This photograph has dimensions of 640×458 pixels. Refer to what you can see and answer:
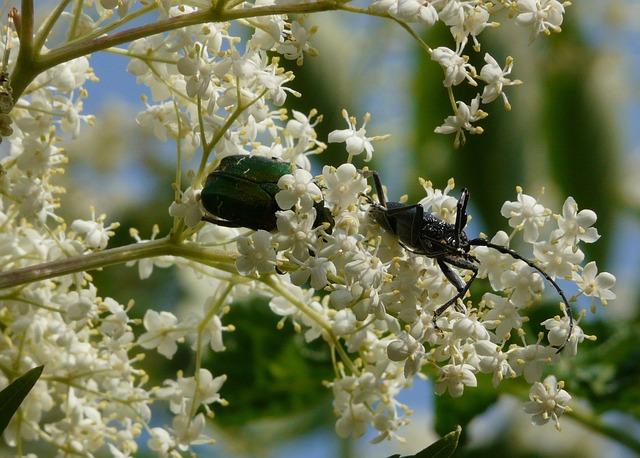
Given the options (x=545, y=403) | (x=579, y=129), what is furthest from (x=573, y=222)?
(x=579, y=129)

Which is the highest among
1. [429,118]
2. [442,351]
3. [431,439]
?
[429,118]

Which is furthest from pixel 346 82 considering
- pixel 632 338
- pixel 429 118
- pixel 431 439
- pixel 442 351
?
pixel 442 351

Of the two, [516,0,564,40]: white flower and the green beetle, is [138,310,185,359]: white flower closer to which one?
the green beetle

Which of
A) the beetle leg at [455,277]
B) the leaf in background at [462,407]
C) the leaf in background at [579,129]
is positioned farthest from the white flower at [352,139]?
the leaf in background at [579,129]

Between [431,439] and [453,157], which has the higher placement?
[453,157]

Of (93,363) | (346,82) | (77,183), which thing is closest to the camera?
(93,363)

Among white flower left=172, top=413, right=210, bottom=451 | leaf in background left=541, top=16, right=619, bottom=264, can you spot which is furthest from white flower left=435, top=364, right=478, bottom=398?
leaf in background left=541, top=16, right=619, bottom=264

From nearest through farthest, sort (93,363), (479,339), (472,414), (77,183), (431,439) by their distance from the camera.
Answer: (479,339), (93,363), (472,414), (431,439), (77,183)

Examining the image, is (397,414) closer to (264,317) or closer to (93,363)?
(93,363)
